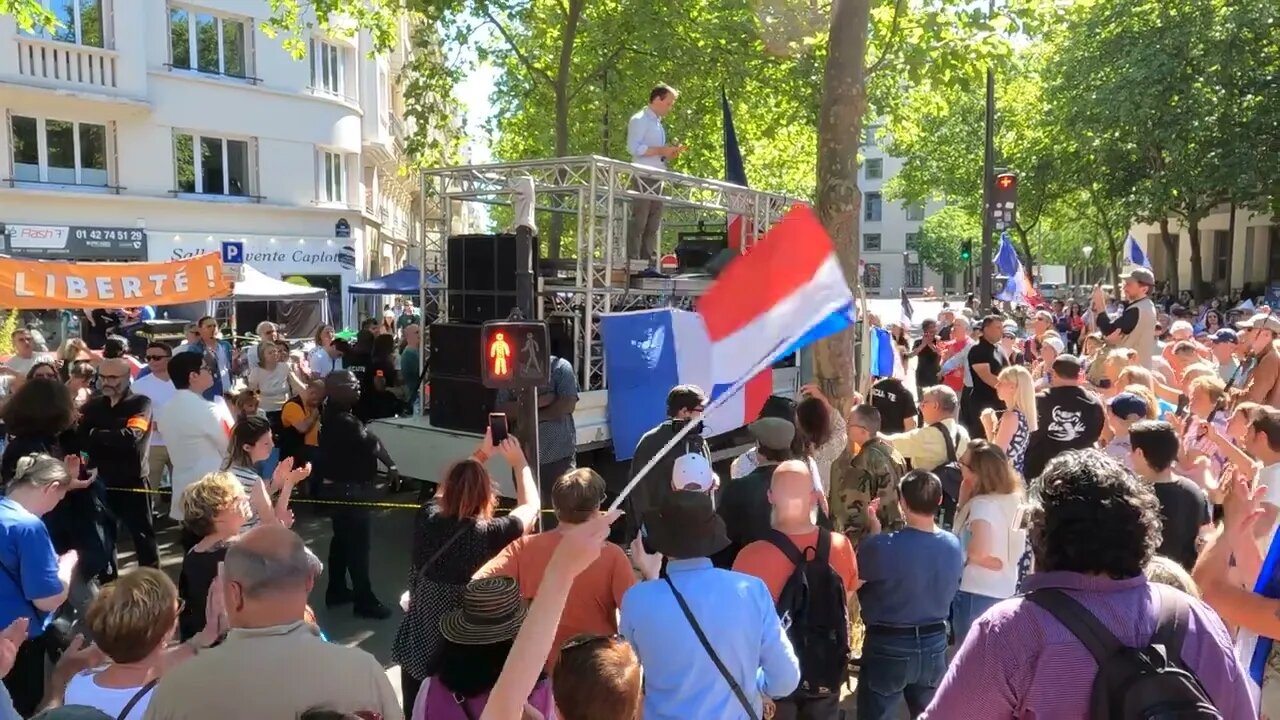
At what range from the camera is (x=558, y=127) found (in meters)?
14.6

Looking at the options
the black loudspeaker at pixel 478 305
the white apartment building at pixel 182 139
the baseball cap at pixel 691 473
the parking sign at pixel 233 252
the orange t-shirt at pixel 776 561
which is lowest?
the orange t-shirt at pixel 776 561

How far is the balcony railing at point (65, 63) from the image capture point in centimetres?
1853

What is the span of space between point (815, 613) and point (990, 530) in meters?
1.10

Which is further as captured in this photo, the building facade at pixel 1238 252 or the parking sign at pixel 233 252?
the building facade at pixel 1238 252

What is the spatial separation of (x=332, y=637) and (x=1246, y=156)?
23919 mm

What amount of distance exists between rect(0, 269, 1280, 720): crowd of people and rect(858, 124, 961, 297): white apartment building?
69.0 metres

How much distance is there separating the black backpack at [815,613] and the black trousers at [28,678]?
3175 millimetres

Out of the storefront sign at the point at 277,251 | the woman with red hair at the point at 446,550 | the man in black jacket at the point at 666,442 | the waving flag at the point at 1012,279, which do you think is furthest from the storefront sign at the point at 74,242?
the woman with red hair at the point at 446,550

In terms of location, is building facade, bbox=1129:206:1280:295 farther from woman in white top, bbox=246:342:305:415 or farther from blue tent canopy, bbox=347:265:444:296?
woman in white top, bbox=246:342:305:415

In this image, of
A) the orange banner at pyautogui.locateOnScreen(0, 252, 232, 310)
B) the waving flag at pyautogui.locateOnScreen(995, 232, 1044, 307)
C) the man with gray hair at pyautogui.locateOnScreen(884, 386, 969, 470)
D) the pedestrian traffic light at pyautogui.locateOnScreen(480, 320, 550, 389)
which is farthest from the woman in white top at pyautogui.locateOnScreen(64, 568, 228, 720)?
the waving flag at pyautogui.locateOnScreen(995, 232, 1044, 307)

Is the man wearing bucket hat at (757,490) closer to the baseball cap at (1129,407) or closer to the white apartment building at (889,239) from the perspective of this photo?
the baseball cap at (1129,407)

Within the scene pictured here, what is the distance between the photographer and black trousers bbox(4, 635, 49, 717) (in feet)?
13.1

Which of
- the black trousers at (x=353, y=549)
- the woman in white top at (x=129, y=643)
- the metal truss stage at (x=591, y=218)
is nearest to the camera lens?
the woman in white top at (x=129, y=643)

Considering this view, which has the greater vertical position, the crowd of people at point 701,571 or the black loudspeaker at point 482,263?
the black loudspeaker at point 482,263
